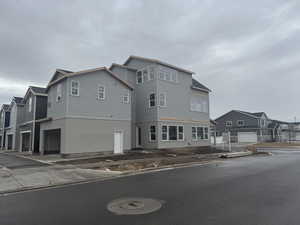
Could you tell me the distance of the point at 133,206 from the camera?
614cm

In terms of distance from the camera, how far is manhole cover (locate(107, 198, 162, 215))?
5734 mm

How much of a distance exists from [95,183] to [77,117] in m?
10.4

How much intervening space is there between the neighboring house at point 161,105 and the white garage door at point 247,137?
99.8 feet

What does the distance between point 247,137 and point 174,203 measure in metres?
53.4

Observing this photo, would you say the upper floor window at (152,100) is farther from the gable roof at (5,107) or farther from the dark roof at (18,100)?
the gable roof at (5,107)

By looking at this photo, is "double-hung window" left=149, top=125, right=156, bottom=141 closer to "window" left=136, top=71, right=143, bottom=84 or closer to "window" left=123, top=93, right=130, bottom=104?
"window" left=123, top=93, right=130, bottom=104

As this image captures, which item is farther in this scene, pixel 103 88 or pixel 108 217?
pixel 103 88

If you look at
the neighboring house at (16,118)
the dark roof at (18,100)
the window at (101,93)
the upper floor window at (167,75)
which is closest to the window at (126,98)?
the window at (101,93)

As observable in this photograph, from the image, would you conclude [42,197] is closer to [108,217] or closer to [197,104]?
[108,217]

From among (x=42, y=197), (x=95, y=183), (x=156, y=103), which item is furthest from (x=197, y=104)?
(x=42, y=197)

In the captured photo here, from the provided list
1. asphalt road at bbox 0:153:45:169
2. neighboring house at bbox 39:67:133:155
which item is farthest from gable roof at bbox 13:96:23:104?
asphalt road at bbox 0:153:45:169

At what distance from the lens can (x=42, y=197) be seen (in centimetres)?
733

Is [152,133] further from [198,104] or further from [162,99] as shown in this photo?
[198,104]

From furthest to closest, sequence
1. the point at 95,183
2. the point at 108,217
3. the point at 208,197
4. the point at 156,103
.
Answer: the point at 156,103 < the point at 95,183 < the point at 208,197 < the point at 108,217
